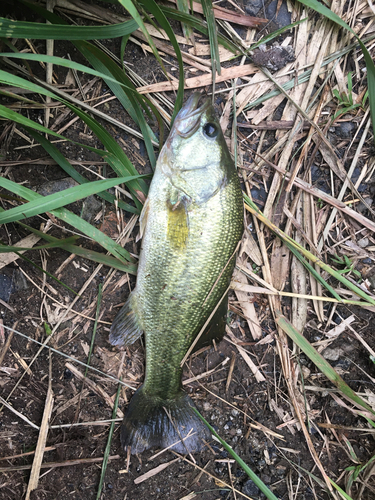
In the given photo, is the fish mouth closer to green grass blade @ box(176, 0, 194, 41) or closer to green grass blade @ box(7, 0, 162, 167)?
green grass blade @ box(7, 0, 162, 167)

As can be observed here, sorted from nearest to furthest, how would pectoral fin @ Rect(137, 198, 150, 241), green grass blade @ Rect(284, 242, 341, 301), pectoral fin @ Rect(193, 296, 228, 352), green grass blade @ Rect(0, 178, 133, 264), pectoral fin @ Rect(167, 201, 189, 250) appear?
green grass blade @ Rect(0, 178, 133, 264), pectoral fin @ Rect(167, 201, 189, 250), pectoral fin @ Rect(137, 198, 150, 241), pectoral fin @ Rect(193, 296, 228, 352), green grass blade @ Rect(284, 242, 341, 301)

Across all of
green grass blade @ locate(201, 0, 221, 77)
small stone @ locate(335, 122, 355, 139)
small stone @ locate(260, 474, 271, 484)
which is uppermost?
green grass blade @ locate(201, 0, 221, 77)

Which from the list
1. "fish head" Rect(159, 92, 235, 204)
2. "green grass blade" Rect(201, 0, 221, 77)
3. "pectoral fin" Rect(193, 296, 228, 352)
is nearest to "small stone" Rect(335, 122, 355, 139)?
"green grass blade" Rect(201, 0, 221, 77)

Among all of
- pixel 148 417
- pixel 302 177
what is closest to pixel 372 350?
pixel 302 177

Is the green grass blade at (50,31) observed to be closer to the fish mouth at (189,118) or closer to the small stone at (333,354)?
the fish mouth at (189,118)

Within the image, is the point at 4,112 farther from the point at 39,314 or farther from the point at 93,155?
the point at 39,314

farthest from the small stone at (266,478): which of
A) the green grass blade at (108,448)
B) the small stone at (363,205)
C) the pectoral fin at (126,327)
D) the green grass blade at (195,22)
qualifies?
the green grass blade at (195,22)

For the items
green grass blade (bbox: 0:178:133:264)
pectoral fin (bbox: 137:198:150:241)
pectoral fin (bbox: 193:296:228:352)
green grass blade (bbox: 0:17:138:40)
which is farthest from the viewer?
pectoral fin (bbox: 193:296:228:352)

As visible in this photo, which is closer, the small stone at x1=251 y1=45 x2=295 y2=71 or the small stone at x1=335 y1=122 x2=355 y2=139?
the small stone at x1=251 y1=45 x2=295 y2=71
